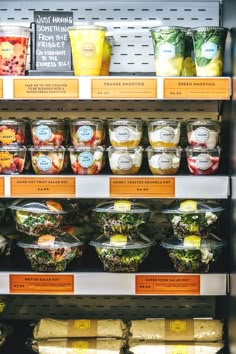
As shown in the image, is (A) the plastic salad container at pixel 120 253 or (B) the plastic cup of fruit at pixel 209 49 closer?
(B) the plastic cup of fruit at pixel 209 49

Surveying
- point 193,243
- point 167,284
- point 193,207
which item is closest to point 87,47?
point 193,207

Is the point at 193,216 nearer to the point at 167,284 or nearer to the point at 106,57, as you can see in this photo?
the point at 167,284

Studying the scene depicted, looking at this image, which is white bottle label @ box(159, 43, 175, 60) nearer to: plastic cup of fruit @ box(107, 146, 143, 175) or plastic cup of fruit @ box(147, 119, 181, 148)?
plastic cup of fruit @ box(147, 119, 181, 148)

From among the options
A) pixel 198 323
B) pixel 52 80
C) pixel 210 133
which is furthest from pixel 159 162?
pixel 198 323

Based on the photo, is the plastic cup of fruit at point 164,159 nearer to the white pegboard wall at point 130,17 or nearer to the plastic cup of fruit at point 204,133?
the plastic cup of fruit at point 204,133

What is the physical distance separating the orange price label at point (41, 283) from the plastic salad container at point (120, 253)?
0.16 m

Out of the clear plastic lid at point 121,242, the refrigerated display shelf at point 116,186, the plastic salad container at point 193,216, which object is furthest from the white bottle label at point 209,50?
the clear plastic lid at point 121,242

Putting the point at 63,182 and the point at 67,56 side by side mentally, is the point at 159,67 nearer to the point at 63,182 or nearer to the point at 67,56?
the point at 67,56

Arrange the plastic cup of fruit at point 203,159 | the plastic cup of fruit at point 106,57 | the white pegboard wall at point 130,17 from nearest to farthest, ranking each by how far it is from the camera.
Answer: the plastic cup of fruit at point 203,159 < the plastic cup of fruit at point 106,57 < the white pegboard wall at point 130,17

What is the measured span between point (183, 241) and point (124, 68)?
880mm

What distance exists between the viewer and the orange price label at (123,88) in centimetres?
278

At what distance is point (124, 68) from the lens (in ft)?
10.8

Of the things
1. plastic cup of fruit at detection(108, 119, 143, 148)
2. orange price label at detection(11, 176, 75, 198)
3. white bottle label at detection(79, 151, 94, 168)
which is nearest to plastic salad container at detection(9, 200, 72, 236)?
orange price label at detection(11, 176, 75, 198)

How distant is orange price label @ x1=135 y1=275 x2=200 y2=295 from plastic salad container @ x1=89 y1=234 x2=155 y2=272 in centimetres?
7
